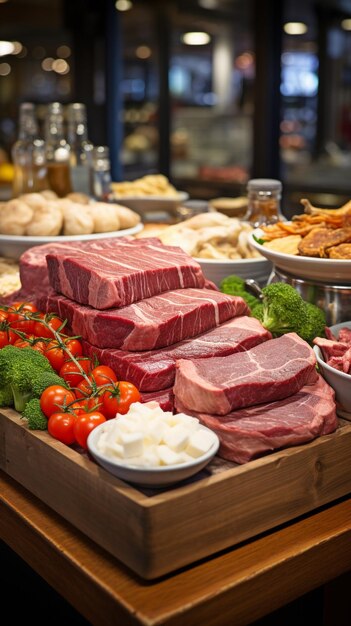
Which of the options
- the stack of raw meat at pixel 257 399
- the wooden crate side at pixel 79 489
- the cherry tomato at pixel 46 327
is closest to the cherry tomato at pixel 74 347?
the cherry tomato at pixel 46 327

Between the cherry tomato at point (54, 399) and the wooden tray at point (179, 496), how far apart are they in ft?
0.17

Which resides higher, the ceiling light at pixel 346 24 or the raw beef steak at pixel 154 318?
the ceiling light at pixel 346 24

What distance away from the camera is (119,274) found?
1809 millimetres

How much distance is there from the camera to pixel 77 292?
1890 mm

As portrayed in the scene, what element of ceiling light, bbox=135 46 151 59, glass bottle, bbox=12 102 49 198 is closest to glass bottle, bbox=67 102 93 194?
glass bottle, bbox=12 102 49 198

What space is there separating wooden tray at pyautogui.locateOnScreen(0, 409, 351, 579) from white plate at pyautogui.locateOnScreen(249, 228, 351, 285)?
19.5 inches

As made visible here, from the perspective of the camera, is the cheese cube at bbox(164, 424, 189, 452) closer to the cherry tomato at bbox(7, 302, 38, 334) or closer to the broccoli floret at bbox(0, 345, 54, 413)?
the broccoli floret at bbox(0, 345, 54, 413)

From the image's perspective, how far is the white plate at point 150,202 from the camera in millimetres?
3756

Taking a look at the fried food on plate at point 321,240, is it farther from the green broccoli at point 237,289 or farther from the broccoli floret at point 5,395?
the broccoli floret at point 5,395

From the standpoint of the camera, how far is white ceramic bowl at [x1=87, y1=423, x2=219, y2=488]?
1.32m

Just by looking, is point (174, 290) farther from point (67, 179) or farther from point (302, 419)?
point (67, 179)

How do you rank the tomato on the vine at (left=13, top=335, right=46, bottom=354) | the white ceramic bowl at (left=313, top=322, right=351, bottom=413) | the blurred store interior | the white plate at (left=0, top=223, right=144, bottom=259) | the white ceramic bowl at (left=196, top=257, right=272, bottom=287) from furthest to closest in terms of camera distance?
the blurred store interior, the white plate at (left=0, top=223, right=144, bottom=259), the white ceramic bowl at (left=196, top=257, right=272, bottom=287), the tomato on the vine at (left=13, top=335, right=46, bottom=354), the white ceramic bowl at (left=313, top=322, right=351, bottom=413)

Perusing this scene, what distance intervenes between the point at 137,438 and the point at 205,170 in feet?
20.7

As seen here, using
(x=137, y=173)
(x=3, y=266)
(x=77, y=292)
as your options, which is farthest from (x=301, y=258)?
(x=137, y=173)
